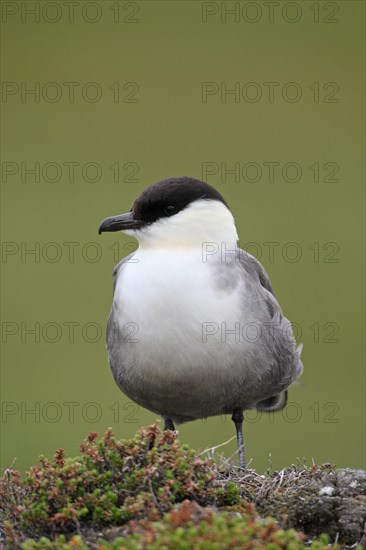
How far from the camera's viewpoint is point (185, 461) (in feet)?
16.0

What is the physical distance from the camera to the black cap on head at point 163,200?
21.5 ft

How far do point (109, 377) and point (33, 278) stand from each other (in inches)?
99.1

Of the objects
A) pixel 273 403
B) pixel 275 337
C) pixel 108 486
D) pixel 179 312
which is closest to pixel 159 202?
pixel 179 312

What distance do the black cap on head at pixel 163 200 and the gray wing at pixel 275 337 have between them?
58 centimetres

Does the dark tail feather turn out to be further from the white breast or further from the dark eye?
the dark eye

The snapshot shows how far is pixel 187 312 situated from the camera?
249 inches

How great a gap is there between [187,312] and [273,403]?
178cm

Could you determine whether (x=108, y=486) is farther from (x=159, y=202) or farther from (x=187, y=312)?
(x=159, y=202)

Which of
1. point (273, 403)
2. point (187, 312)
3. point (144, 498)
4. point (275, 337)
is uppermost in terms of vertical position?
point (187, 312)

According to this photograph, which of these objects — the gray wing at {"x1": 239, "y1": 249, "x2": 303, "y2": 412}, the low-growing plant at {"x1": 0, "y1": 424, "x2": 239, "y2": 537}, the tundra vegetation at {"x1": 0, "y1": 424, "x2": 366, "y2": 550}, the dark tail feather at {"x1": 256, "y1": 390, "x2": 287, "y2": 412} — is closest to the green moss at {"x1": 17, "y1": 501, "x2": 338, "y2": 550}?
the tundra vegetation at {"x1": 0, "y1": 424, "x2": 366, "y2": 550}

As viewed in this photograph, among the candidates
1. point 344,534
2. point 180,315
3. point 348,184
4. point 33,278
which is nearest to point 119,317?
point 180,315

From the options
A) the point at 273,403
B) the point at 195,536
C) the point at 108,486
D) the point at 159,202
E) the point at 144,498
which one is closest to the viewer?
the point at 195,536

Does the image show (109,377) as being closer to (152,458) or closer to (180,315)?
(180,315)

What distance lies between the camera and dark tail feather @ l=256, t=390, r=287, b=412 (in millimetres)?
7746
